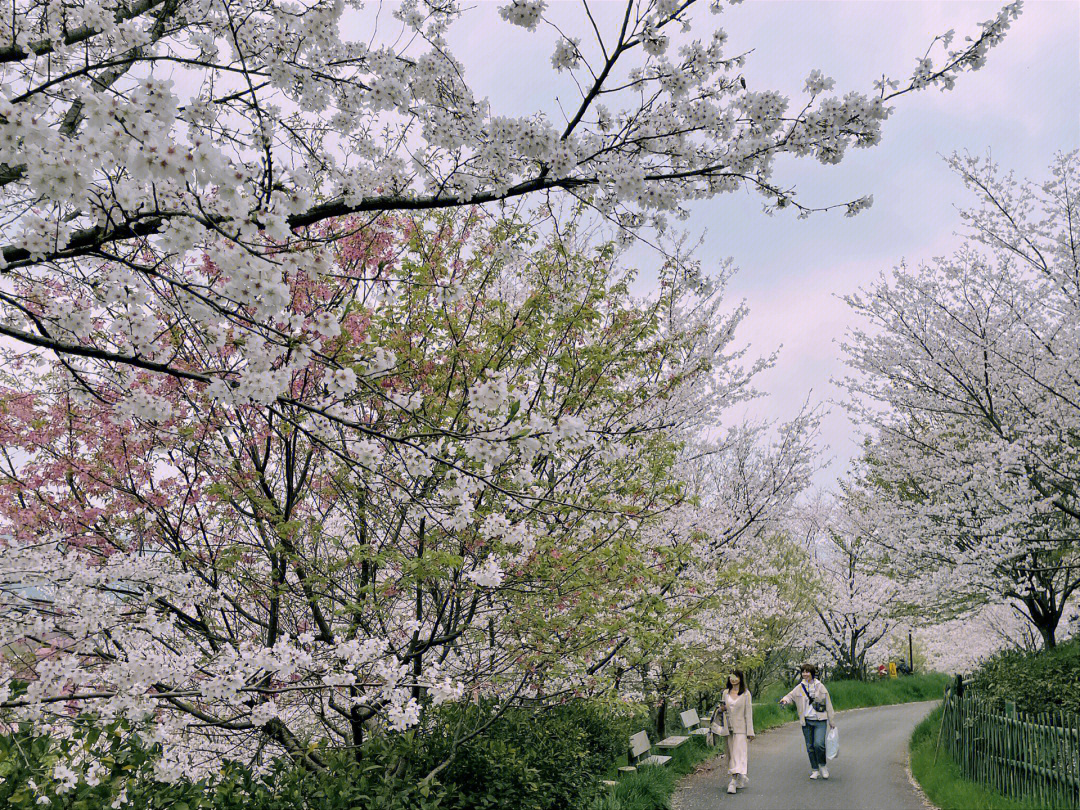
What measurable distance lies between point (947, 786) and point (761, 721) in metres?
6.80

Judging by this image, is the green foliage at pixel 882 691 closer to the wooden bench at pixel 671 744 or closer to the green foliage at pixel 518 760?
the wooden bench at pixel 671 744

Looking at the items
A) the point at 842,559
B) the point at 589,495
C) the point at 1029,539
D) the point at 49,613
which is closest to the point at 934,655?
the point at 842,559

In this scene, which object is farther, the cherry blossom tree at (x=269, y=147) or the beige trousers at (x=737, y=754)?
the beige trousers at (x=737, y=754)

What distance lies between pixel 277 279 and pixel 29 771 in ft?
8.28

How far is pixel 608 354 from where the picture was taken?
18.4 feet

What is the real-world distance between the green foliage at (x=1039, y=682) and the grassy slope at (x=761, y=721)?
427cm

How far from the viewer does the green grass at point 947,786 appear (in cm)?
698

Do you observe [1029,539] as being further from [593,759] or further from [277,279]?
[277,279]

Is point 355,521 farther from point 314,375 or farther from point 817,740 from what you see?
point 817,740

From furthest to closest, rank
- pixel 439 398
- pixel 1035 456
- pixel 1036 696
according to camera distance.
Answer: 1. pixel 1035 456
2. pixel 1036 696
3. pixel 439 398

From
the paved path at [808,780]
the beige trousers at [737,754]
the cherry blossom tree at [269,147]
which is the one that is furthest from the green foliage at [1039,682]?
the cherry blossom tree at [269,147]

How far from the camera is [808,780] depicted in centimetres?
925

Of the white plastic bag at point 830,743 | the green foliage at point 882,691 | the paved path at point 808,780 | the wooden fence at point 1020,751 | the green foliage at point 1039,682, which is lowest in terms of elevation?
the green foliage at point 882,691

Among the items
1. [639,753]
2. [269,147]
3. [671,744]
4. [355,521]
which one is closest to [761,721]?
[671,744]
